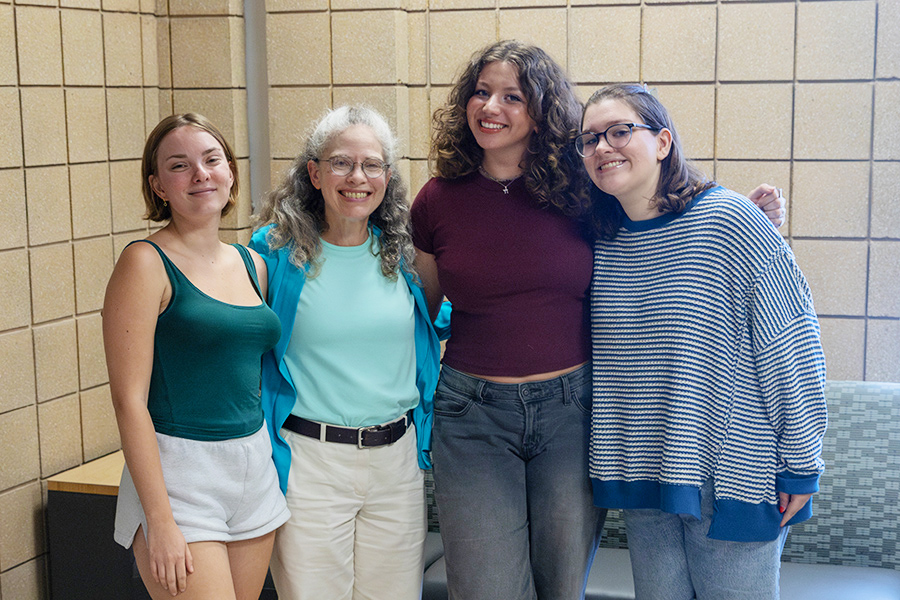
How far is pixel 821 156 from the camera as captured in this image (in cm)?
289

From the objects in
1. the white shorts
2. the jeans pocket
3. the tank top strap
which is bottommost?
the white shorts

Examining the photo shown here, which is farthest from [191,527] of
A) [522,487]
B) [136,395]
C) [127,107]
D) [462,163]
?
[127,107]

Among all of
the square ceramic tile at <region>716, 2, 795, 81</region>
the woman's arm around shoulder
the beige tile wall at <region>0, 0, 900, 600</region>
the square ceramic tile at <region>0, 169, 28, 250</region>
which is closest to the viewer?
the woman's arm around shoulder

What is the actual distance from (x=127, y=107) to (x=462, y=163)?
1.73 m

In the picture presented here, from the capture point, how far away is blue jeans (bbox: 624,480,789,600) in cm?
169

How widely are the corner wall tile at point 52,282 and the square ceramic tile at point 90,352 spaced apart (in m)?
0.08

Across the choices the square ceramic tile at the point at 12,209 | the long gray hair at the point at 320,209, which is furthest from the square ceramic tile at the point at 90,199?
the long gray hair at the point at 320,209

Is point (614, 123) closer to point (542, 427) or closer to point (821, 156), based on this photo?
point (542, 427)

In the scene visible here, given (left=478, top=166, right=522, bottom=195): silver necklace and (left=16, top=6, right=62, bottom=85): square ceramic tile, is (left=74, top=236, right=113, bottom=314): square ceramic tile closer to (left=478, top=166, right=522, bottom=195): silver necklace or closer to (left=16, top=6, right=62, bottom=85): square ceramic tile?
(left=16, top=6, right=62, bottom=85): square ceramic tile

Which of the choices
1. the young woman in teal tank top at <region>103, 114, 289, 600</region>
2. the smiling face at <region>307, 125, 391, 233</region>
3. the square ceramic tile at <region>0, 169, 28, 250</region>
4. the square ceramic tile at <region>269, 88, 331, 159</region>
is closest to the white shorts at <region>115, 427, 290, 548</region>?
the young woman in teal tank top at <region>103, 114, 289, 600</region>

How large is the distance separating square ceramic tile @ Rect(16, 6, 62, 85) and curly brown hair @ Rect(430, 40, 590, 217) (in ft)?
4.98

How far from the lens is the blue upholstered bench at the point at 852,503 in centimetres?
255

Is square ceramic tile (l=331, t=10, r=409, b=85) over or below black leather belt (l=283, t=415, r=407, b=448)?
over

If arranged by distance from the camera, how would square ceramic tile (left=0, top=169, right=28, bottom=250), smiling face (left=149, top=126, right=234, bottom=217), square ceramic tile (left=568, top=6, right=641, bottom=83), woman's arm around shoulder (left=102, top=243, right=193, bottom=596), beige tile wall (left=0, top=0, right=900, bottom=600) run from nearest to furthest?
woman's arm around shoulder (left=102, top=243, right=193, bottom=596), smiling face (left=149, top=126, right=234, bottom=217), square ceramic tile (left=0, top=169, right=28, bottom=250), beige tile wall (left=0, top=0, right=900, bottom=600), square ceramic tile (left=568, top=6, right=641, bottom=83)
